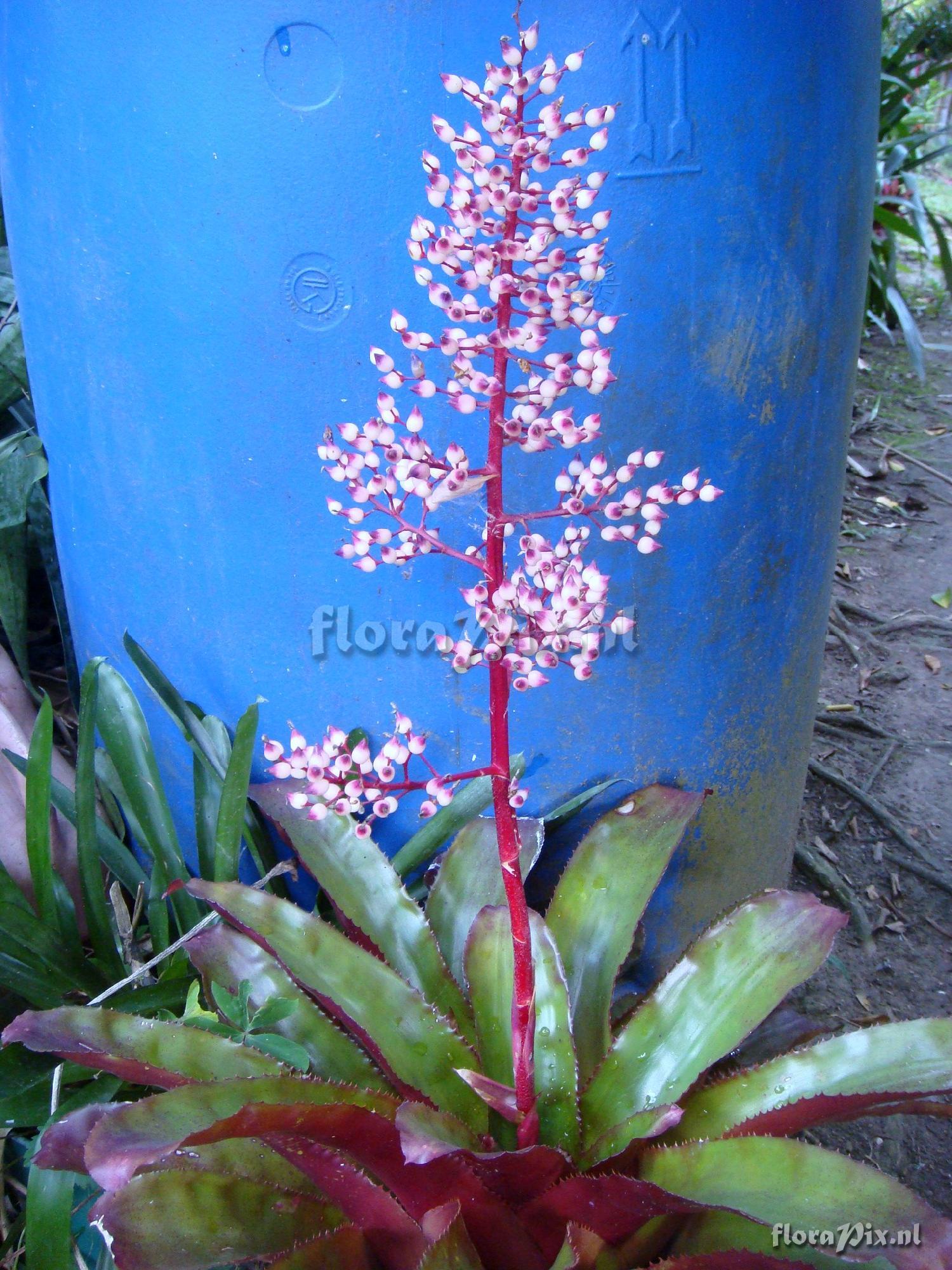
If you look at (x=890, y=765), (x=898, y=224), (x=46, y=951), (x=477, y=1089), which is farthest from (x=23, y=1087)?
(x=898, y=224)

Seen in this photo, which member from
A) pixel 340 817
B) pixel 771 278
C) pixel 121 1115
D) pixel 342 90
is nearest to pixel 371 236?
pixel 342 90

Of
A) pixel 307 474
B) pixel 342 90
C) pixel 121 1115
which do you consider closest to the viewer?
pixel 121 1115

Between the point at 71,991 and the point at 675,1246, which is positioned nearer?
the point at 675,1246

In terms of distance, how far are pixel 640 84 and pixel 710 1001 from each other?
0.69m

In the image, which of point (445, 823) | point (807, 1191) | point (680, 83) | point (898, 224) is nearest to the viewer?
point (807, 1191)

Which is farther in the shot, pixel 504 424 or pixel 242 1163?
pixel 242 1163

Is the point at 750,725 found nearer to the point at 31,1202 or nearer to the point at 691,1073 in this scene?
the point at 691,1073

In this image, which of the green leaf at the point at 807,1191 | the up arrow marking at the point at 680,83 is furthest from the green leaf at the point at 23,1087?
the up arrow marking at the point at 680,83

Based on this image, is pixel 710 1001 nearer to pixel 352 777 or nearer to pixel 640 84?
pixel 352 777

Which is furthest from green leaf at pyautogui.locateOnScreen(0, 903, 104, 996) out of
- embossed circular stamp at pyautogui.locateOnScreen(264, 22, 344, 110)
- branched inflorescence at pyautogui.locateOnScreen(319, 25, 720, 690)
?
embossed circular stamp at pyautogui.locateOnScreen(264, 22, 344, 110)

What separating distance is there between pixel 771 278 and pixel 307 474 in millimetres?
411

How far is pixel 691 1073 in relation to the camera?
0.78m

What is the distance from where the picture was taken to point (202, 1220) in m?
0.69

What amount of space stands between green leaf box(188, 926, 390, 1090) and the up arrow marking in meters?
0.71
